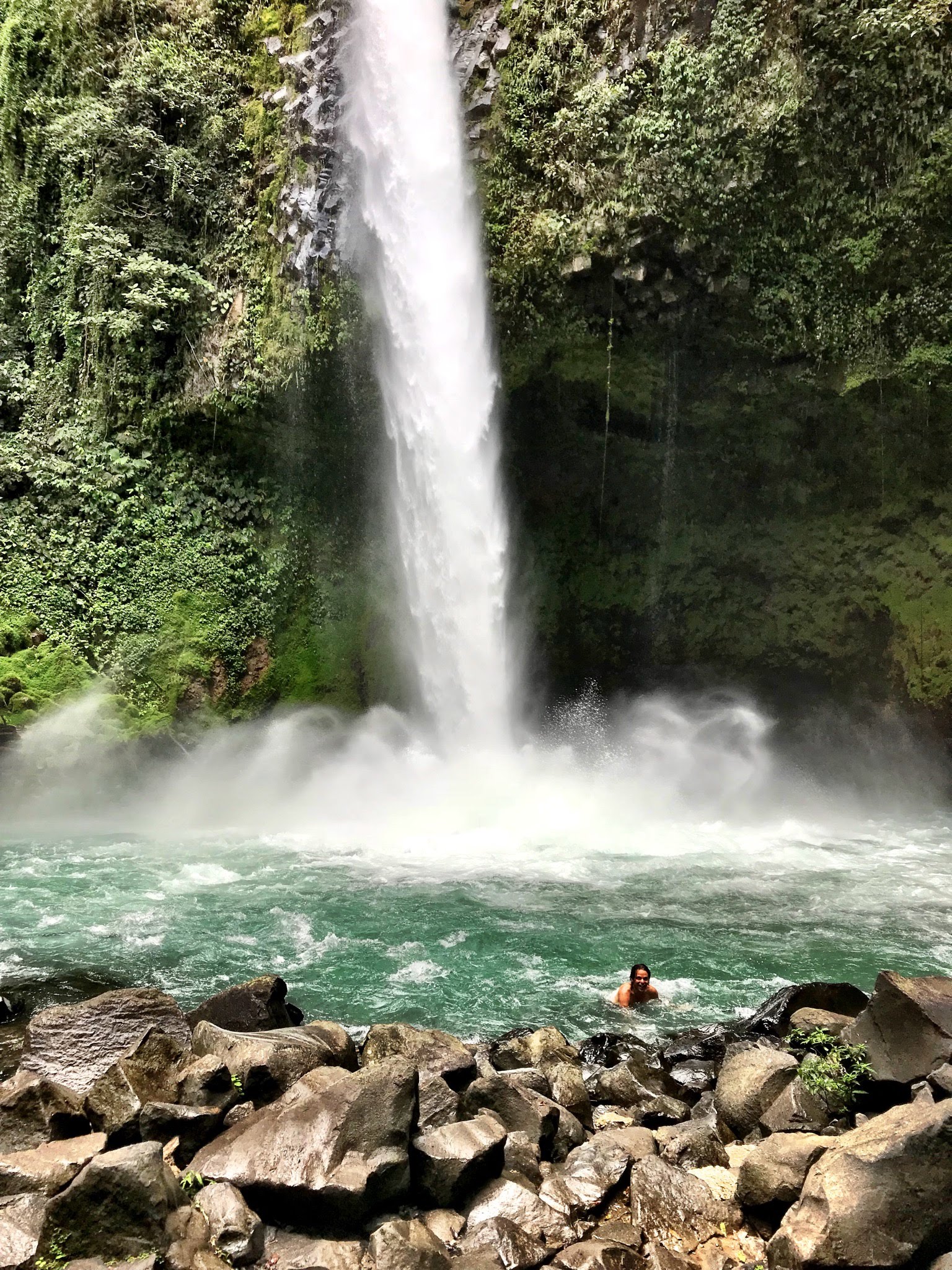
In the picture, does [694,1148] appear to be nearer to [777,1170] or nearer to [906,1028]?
[777,1170]

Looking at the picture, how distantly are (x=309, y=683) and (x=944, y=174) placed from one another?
12986mm

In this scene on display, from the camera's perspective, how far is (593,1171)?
170 inches

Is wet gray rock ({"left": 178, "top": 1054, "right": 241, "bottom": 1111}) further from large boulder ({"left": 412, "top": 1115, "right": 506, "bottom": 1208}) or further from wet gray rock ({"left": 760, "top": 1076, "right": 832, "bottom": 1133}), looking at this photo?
wet gray rock ({"left": 760, "top": 1076, "right": 832, "bottom": 1133})

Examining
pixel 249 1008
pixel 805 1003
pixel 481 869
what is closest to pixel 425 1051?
pixel 249 1008

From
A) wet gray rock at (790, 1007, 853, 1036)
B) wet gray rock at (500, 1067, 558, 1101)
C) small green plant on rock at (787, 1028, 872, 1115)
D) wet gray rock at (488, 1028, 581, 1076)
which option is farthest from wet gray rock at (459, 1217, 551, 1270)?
wet gray rock at (790, 1007, 853, 1036)

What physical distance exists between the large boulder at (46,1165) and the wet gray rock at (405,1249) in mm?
1278

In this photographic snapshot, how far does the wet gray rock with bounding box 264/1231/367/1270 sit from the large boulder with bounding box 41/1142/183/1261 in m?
0.46

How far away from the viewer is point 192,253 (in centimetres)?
1667

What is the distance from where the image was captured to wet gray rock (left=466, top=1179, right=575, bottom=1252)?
3.84 meters

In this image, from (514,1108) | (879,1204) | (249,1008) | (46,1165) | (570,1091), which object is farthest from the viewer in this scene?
(249,1008)

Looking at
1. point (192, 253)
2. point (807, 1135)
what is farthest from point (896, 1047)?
point (192, 253)

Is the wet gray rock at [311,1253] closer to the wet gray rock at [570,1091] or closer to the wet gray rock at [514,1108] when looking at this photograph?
the wet gray rock at [514,1108]

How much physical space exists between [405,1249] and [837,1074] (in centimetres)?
287

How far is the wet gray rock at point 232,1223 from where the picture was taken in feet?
11.7
